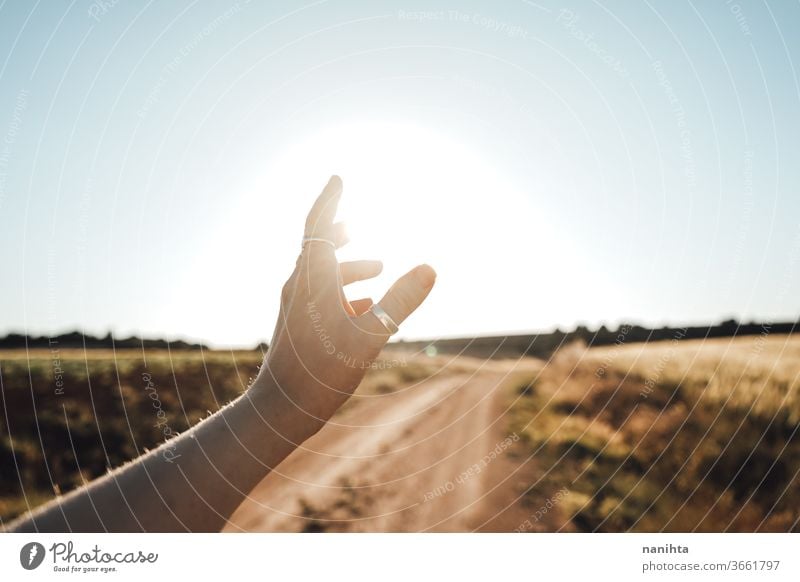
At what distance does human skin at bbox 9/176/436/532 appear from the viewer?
253cm

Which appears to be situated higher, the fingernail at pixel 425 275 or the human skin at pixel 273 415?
the fingernail at pixel 425 275

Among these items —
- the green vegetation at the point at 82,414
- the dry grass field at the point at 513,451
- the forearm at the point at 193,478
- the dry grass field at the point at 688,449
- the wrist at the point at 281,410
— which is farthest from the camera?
the green vegetation at the point at 82,414

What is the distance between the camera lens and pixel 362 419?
57.7 feet

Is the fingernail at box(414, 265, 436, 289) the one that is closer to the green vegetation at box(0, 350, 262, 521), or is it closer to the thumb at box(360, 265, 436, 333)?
the thumb at box(360, 265, 436, 333)

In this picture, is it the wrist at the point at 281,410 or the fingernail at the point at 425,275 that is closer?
the wrist at the point at 281,410

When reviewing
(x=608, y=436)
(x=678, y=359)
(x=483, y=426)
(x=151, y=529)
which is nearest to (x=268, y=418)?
(x=151, y=529)

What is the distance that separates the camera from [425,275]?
9.80 feet

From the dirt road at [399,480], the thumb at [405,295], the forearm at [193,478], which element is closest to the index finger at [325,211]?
the thumb at [405,295]

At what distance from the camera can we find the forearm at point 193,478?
2514mm

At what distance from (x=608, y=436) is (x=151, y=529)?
36.4 ft
